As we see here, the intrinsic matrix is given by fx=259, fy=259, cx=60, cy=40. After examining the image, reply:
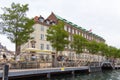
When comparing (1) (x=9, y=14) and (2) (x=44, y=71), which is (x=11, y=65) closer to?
(2) (x=44, y=71)

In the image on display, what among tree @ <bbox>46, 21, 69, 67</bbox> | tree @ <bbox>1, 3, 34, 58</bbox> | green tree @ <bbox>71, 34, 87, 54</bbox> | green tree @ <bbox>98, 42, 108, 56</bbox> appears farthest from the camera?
green tree @ <bbox>98, 42, 108, 56</bbox>

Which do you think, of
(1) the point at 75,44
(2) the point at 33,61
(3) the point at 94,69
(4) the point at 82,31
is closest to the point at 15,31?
(2) the point at 33,61

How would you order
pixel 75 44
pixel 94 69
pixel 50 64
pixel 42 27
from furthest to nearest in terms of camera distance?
1. pixel 42 27
2. pixel 75 44
3. pixel 94 69
4. pixel 50 64

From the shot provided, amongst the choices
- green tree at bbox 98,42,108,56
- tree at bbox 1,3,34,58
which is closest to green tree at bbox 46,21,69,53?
tree at bbox 1,3,34,58

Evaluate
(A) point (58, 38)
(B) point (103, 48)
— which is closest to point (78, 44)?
(A) point (58, 38)

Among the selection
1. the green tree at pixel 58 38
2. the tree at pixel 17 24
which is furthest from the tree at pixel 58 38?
the tree at pixel 17 24

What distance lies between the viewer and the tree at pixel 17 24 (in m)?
35.7

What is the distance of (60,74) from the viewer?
40281 millimetres

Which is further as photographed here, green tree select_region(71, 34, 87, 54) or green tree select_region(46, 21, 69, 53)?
green tree select_region(71, 34, 87, 54)

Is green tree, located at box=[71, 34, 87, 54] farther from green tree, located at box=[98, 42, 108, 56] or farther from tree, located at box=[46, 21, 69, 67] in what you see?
green tree, located at box=[98, 42, 108, 56]

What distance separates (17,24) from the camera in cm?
3566

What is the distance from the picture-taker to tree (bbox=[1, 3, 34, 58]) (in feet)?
117

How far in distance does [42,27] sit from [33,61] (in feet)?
124

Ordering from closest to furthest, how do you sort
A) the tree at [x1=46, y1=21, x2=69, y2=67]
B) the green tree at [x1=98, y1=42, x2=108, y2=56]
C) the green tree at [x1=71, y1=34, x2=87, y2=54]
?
the tree at [x1=46, y1=21, x2=69, y2=67] → the green tree at [x1=71, y1=34, x2=87, y2=54] → the green tree at [x1=98, y1=42, x2=108, y2=56]
